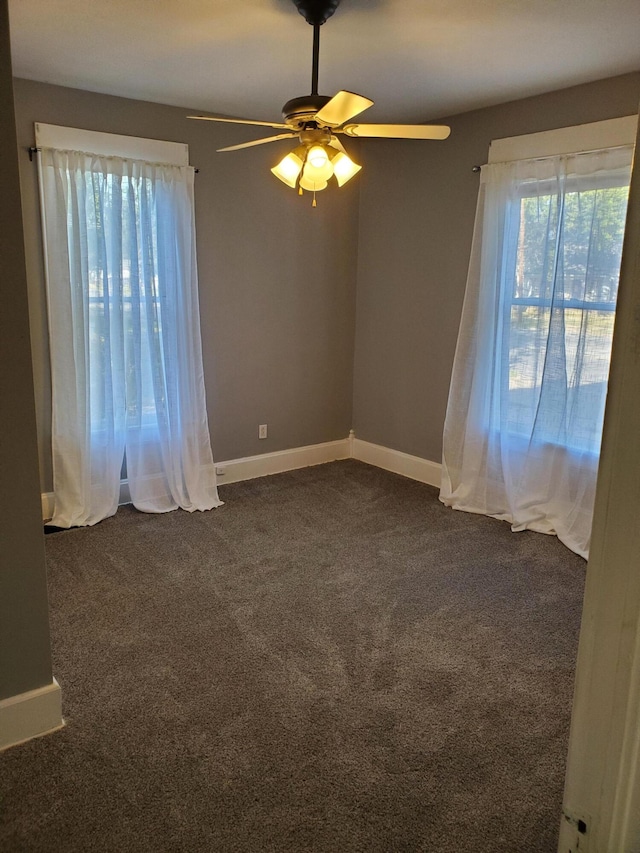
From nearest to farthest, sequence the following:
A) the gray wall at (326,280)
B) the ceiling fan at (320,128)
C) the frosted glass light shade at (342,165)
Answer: the ceiling fan at (320,128) < the frosted glass light shade at (342,165) < the gray wall at (326,280)

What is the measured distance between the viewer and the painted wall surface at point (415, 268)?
411 cm

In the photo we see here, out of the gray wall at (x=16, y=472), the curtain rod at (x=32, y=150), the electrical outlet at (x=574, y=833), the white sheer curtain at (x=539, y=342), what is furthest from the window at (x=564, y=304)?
the electrical outlet at (x=574, y=833)

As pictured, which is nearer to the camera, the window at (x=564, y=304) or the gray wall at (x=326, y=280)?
the window at (x=564, y=304)

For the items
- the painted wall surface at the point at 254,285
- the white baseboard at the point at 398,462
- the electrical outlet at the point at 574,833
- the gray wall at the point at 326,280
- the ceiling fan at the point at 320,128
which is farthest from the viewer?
the white baseboard at the point at 398,462

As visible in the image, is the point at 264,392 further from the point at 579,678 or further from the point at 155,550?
the point at 579,678

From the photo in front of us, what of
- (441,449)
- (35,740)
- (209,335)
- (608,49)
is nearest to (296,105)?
(608,49)

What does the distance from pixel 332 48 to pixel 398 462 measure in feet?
9.38

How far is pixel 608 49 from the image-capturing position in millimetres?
2871

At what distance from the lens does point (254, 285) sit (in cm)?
454

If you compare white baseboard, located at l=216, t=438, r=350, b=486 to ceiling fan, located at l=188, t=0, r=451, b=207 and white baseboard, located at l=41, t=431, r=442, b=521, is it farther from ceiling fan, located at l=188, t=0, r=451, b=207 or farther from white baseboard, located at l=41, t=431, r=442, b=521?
ceiling fan, located at l=188, t=0, r=451, b=207

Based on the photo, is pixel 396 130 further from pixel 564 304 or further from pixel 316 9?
pixel 564 304

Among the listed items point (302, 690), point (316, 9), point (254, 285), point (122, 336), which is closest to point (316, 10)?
point (316, 9)

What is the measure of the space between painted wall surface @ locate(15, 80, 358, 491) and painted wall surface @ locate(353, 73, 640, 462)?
18 cm

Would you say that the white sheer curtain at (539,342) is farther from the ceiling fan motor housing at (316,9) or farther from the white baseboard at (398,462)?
the ceiling fan motor housing at (316,9)
